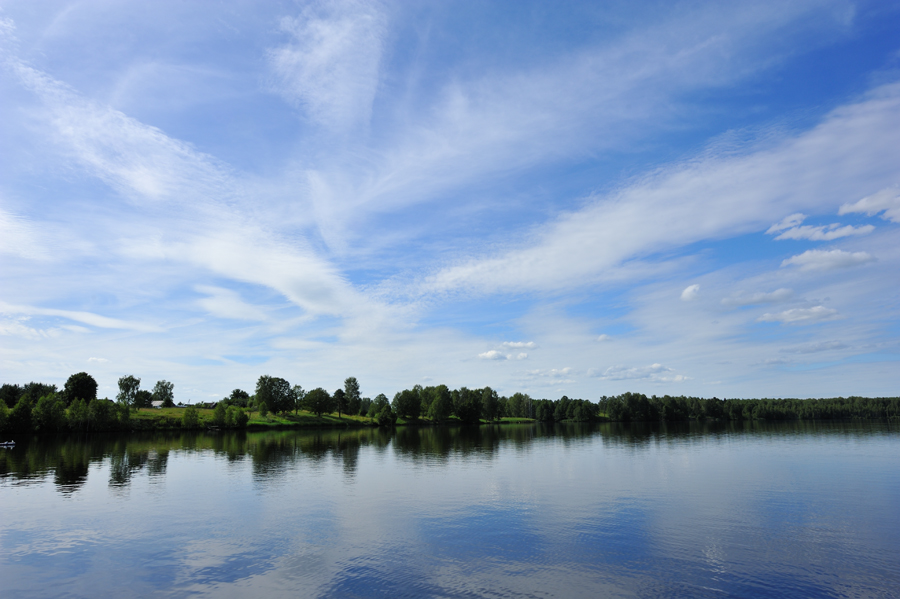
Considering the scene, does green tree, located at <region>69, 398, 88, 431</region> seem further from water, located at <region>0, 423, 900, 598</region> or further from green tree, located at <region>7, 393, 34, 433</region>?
water, located at <region>0, 423, 900, 598</region>

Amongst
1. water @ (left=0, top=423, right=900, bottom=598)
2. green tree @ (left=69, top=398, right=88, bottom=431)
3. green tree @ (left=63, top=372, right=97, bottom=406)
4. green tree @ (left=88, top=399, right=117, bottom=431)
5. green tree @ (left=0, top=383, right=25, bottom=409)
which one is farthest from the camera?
green tree @ (left=63, top=372, right=97, bottom=406)

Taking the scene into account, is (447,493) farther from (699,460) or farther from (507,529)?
(699,460)

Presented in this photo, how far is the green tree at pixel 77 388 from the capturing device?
19462cm

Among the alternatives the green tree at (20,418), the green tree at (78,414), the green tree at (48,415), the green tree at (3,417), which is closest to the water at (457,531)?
the green tree at (3,417)

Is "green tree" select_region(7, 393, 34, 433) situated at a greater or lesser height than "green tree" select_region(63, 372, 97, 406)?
lesser

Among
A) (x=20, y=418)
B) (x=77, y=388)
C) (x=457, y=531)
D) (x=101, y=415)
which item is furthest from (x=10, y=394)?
(x=457, y=531)

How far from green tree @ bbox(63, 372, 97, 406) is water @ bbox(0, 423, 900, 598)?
143536 millimetres

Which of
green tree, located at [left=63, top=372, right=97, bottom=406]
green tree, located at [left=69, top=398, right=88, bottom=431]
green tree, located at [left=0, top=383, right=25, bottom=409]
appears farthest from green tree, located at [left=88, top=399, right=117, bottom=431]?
green tree, located at [left=0, top=383, right=25, bottom=409]

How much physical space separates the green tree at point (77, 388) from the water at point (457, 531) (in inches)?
5651

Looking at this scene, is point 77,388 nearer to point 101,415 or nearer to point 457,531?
point 101,415

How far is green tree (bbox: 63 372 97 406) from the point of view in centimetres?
19462

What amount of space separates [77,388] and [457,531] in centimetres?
22085

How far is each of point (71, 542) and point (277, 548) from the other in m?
17.1

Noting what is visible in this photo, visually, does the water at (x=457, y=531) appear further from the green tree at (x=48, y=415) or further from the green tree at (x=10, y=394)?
the green tree at (x=10, y=394)
